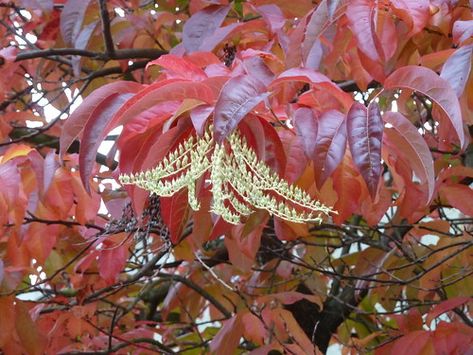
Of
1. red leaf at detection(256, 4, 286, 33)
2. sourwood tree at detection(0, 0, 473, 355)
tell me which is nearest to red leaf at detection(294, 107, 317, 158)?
sourwood tree at detection(0, 0, 473, 355)

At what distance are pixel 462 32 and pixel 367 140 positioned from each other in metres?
0.24

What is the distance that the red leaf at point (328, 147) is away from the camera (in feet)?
2.99

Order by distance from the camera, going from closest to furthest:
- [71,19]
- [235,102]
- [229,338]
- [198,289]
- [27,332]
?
[235,102], [71,19], [27,332], [229,338], [198,289]

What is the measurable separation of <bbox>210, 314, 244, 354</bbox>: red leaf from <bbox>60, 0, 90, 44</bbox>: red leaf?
781 millimetres

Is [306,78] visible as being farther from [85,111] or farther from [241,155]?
[85,111]

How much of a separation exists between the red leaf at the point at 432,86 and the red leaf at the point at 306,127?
0.33ft

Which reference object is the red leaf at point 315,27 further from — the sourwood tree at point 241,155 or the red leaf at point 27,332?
the red leaf at point 27,332

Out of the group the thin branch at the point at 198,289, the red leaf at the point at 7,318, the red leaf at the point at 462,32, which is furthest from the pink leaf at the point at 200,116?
the thin branch at the point at 198,289

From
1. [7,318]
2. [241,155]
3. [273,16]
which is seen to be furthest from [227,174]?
[7,318]

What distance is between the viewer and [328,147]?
0.93 metres

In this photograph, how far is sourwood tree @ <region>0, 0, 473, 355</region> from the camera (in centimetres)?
92

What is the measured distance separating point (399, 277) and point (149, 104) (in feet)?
4.11

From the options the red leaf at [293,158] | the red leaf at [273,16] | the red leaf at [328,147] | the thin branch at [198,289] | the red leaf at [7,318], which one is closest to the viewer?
the red leaf at [328,147]

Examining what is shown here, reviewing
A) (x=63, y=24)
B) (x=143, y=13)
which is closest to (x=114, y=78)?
(x=143, y=13)
